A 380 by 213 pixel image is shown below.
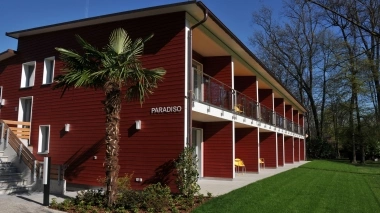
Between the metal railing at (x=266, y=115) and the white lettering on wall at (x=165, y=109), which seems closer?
the white lettering on wall at (x=165, y=109)

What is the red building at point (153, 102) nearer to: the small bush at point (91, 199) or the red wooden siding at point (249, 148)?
the red wooden siding at point (249, 148)

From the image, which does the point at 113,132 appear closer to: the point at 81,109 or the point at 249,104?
the point at 81,109

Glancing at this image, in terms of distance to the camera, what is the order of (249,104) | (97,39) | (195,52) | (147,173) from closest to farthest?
(147,173), (97,39), (195,52), (249,104)

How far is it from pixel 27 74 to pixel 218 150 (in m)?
9.95

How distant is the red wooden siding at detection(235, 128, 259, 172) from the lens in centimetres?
1733

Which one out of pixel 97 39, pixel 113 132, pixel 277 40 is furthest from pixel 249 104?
pixel 277 40

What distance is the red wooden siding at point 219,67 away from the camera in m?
15.0

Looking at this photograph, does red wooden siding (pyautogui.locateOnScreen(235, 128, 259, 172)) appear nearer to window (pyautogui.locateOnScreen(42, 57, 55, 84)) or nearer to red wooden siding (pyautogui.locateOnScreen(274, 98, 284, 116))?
window (pyautogui.locateOnScreen(42, 57, 55, 84))

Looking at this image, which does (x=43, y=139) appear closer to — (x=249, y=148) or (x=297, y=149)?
(x=249, y=148)

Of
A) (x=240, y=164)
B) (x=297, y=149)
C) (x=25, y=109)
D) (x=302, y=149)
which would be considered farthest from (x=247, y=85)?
(x=302, y=149)

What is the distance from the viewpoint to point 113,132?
8.43 metres

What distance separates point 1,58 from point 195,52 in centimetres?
992

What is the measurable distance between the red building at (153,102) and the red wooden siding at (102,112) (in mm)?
35

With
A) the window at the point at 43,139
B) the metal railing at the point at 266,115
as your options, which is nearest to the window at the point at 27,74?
the window at the point at 43,139
